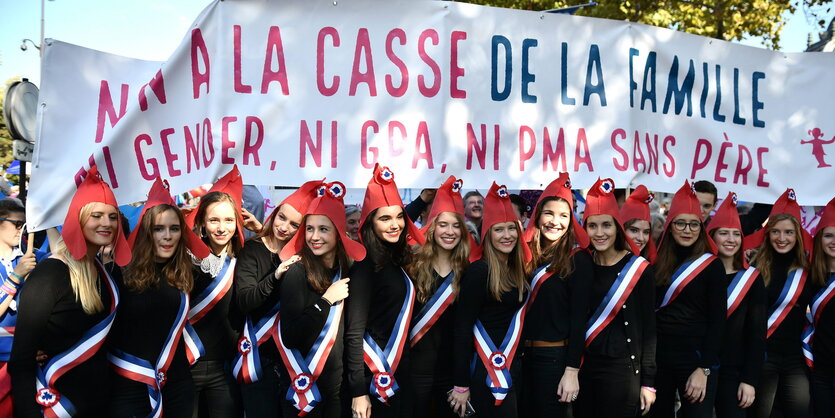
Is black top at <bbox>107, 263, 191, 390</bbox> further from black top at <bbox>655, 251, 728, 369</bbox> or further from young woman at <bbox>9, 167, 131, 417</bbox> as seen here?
black top at <bbox>655, 251, 728, 369</bbox>

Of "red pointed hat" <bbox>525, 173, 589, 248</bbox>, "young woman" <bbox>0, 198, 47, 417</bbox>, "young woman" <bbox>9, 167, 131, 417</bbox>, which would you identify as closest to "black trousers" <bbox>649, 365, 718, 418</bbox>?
"red pointed hat" <bbox>525, 173, 589, 248</bbox>

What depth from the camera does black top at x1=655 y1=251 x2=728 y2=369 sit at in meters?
4.43

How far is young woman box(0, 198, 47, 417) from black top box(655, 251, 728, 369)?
3938 millimetres

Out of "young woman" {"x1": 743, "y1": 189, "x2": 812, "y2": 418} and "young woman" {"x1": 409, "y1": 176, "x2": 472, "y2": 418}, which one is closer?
"young woman" {"x1": 409, "y1": 176, "x2": 472, "y2": 418}

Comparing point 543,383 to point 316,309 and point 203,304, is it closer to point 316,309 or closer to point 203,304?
point 316,309

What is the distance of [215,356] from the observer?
4.07 metres

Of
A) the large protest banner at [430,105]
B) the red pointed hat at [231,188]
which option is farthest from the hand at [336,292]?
the red pointed hat at [231,188]

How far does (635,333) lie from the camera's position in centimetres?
427

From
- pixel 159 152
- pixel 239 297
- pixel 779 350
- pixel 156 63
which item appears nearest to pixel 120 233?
pixel 159 152

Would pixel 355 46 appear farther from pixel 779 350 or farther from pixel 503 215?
pixel 779 350

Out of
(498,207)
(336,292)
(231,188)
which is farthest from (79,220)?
(498,207)

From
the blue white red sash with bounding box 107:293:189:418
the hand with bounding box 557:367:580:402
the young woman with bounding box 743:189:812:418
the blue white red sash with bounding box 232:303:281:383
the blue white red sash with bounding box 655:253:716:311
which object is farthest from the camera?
the young woman with bounding box 743:189:812:418

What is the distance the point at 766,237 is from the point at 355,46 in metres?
3.36

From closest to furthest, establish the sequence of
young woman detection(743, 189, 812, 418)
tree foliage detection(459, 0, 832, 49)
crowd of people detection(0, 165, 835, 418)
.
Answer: crowd of people detection(0, 165, 835, 418) < young woman detection(743, 189, 812, 418) < tree foliage detection(459, 0, 832, 49)
